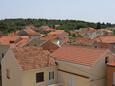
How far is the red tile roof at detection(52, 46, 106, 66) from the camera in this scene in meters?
24.5

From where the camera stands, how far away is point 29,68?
80.3ft

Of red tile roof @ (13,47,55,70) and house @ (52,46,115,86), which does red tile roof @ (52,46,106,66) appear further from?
red tile roof @ (13,47,55,70)

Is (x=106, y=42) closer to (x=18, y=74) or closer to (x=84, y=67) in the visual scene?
(x=84, y=67)

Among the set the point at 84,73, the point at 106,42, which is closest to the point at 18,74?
the point at 84,73

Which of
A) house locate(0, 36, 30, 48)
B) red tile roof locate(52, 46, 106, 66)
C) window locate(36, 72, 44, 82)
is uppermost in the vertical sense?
red tile roof locate(52, 46, 106, 66)

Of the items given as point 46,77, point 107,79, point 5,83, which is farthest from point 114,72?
point 5,83

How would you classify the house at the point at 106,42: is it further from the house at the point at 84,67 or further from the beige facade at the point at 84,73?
the beige facade at the point at 84,73

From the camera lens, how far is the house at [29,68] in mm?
24656

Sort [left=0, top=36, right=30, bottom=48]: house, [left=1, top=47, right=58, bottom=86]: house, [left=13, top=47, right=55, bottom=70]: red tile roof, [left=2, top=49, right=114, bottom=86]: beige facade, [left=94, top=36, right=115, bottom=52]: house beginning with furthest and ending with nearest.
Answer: [left=94, top=36, right=115, bottom=52]: house
[left=0, top=36, right=30, bottom=48]: house
[left=13, top=47, right=55, bottom=70]: red tile roof
[left=1, top=47, right=58, bottom=86]: house
[left=2, top=49, right=114, bottom=86]: beige facade

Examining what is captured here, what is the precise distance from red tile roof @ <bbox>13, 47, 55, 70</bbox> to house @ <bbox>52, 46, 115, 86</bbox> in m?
1.61

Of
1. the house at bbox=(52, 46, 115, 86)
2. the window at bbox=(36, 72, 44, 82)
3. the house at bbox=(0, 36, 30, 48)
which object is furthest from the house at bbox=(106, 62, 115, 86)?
the house at bbox=(0, 36, 30, 48)

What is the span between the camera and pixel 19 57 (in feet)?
84.0

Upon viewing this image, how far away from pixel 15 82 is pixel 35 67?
3248mm

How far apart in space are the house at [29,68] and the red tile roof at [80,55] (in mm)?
1744
